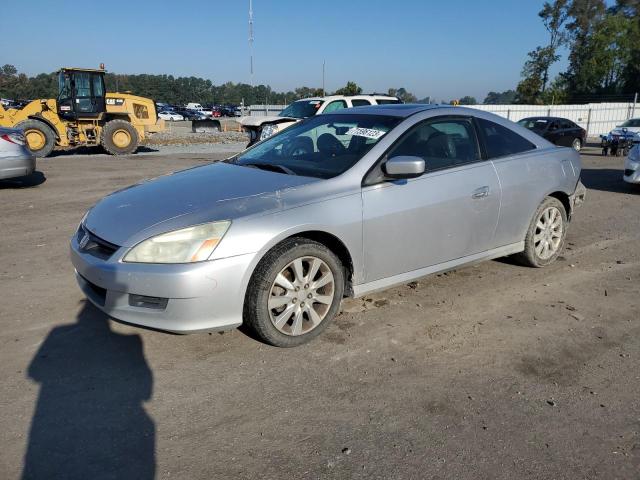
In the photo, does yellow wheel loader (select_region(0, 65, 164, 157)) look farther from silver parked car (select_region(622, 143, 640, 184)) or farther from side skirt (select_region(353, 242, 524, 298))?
side skirt (select_region(353, 242, 524, 298))

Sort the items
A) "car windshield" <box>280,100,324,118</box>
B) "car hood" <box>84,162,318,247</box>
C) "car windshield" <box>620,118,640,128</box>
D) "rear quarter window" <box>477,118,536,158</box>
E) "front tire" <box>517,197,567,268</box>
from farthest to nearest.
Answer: "car windshield" <box>620,118,640,128</box> < "car windshield" <box>280,100,324,118</box> < "front tire" <box>517,197,567,268</box> < "rear quarter window" <box>477,118,536,158</box> < "car hood" <box>84,162,318,247</box>

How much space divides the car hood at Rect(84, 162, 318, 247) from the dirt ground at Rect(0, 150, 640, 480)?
2.63 ft

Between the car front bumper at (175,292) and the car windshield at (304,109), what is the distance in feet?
33.3

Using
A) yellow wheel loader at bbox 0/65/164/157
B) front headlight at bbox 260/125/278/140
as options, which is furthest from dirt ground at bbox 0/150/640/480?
yellow wheel loader at bbox 0/65/164/157

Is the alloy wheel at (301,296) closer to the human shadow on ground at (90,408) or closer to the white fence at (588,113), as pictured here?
the human shadow on ground at (90,408)

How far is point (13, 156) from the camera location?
29.6 feet

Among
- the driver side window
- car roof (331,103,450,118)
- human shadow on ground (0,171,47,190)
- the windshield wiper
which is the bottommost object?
human shadow on ground (0,171,47,190)

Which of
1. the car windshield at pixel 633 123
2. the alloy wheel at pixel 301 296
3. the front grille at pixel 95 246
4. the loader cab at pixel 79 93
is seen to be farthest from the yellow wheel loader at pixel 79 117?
the car windshield at pixel 633 123

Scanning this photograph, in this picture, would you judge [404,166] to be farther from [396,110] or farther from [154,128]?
[154,128]

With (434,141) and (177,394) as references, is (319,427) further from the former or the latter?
(434,141)

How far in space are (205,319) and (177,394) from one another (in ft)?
1.47

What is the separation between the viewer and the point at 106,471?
229 centimetres

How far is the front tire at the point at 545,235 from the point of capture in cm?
482

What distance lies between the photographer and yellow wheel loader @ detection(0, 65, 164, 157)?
15.6 meters
